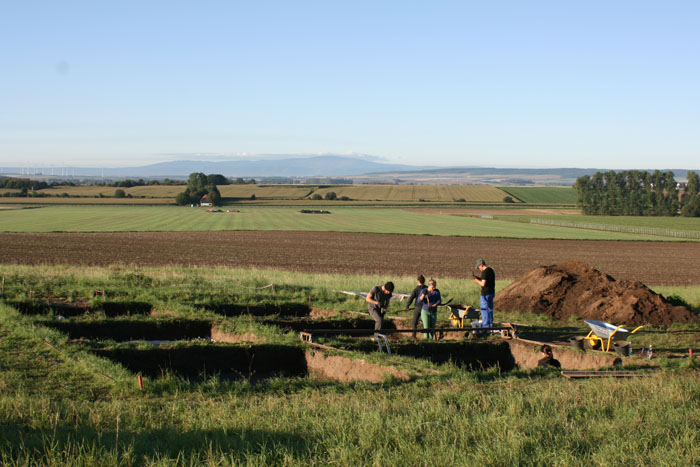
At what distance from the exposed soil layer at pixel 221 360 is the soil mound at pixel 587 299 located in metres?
10.0

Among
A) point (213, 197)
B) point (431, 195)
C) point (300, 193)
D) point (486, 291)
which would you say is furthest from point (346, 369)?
point (300, 193)

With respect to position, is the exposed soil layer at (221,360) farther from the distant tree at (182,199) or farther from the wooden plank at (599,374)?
the distant tree at (182,199)

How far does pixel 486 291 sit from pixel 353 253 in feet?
104

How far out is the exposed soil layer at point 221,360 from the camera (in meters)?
14.0

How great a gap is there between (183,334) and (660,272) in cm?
3573

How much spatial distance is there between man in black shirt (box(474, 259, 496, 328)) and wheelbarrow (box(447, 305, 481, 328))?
67cm

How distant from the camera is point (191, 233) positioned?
216 feet

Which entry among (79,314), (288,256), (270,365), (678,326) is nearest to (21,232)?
(288,256)

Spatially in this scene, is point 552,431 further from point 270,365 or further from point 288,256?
point 288,256

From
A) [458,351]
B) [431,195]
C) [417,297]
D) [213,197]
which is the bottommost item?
[458,351]

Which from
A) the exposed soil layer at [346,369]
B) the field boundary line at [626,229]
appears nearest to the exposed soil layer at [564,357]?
the exposed soil layer at [346,369]

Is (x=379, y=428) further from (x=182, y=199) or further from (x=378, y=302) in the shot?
(x=182, y=199)

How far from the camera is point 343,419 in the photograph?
25.4 feet

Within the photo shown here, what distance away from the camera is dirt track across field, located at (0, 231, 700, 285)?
39.9 metres
